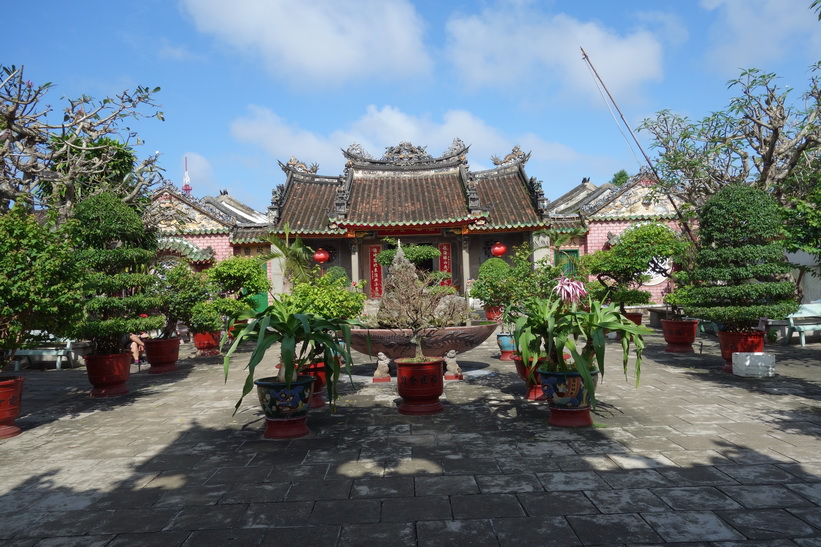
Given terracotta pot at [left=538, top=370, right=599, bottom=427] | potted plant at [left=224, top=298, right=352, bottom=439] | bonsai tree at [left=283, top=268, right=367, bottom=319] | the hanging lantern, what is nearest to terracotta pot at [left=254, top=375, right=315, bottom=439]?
potted plant at [left=224, top=298, right=352, bottom=439]

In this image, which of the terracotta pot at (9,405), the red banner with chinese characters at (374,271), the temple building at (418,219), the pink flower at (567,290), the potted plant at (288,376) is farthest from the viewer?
the red banner with chinese characters at (374,271)

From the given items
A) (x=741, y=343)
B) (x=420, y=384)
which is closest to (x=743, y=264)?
(x=741, y=343)

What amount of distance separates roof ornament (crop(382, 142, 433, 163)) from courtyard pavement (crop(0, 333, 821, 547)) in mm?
16488

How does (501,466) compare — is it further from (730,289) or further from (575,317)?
(730,289)

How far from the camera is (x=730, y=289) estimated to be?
325 inches

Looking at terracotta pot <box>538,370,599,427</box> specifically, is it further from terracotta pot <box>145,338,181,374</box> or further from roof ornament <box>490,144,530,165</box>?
roof ornament <box>490,144,530,165</box>

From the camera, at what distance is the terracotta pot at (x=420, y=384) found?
6.21m

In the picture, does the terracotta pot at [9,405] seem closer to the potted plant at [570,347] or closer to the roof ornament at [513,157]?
the potted plant at [570,347]


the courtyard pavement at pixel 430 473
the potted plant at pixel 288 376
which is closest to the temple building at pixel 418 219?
the courtyard pavement at pixel 430 473

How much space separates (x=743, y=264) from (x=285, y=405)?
7.15 metres

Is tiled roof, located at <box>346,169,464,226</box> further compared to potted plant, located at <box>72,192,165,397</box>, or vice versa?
tiled roof, located at <box>346,169,464,226</box>

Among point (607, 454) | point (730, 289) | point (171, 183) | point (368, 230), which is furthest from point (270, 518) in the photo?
point (171, 183)

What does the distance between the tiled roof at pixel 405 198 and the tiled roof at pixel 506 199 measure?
98 centimetres

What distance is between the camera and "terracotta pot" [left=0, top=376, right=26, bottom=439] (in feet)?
19.3
